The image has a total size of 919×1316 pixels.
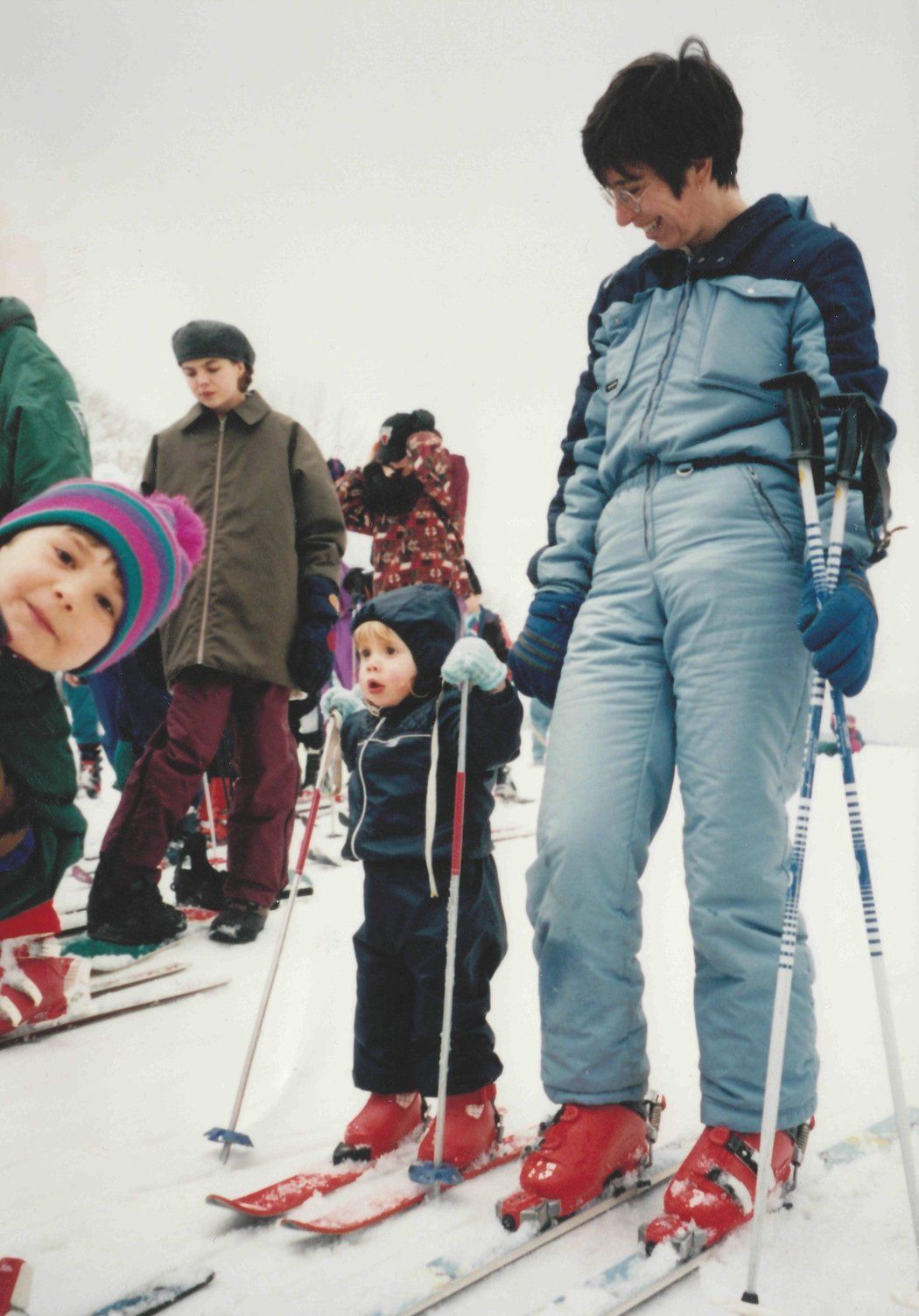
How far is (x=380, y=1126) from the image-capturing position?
→ 5.36ft

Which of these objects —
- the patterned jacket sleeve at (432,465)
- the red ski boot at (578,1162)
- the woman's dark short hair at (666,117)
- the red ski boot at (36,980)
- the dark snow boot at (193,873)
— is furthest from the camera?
the patterned jacket sleeve at (432,465)

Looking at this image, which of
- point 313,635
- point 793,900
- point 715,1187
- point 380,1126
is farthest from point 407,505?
point 715,1187

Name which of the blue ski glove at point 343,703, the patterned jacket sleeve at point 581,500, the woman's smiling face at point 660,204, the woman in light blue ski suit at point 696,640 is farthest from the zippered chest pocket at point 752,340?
the blue ski glove at point 343,703

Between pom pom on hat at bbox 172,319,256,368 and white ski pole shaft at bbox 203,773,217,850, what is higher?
pom pom on hat at bbox 172,319,256,368

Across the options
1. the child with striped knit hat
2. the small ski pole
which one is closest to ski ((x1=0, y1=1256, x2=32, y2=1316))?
the child with striped knit hat

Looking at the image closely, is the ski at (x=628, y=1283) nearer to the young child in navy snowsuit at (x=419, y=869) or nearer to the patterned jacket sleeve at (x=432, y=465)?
the young child in navy snowsuit at (x=419, y=869)

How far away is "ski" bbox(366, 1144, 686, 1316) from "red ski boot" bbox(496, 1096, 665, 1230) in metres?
0.02

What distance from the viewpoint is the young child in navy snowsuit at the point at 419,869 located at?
1.66 meters

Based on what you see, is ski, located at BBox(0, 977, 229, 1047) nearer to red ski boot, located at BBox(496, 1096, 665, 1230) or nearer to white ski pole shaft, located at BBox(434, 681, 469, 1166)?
white ski pole shaft, located at BBox(434, 681, 469, 1166)

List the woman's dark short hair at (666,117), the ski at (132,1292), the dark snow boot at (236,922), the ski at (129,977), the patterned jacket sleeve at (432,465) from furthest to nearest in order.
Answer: the patterned jacket sleeve at (432,465) < the dark snow boot at (236,922) < the ski at (129,977) < the woman's dark short hair at (666,117) < the ski at (132,1292)

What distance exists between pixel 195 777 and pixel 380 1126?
75 cm

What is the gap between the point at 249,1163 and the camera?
155 cm

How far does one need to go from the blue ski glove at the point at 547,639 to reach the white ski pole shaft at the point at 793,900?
42 cm

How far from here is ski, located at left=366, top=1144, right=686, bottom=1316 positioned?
1151 mm
